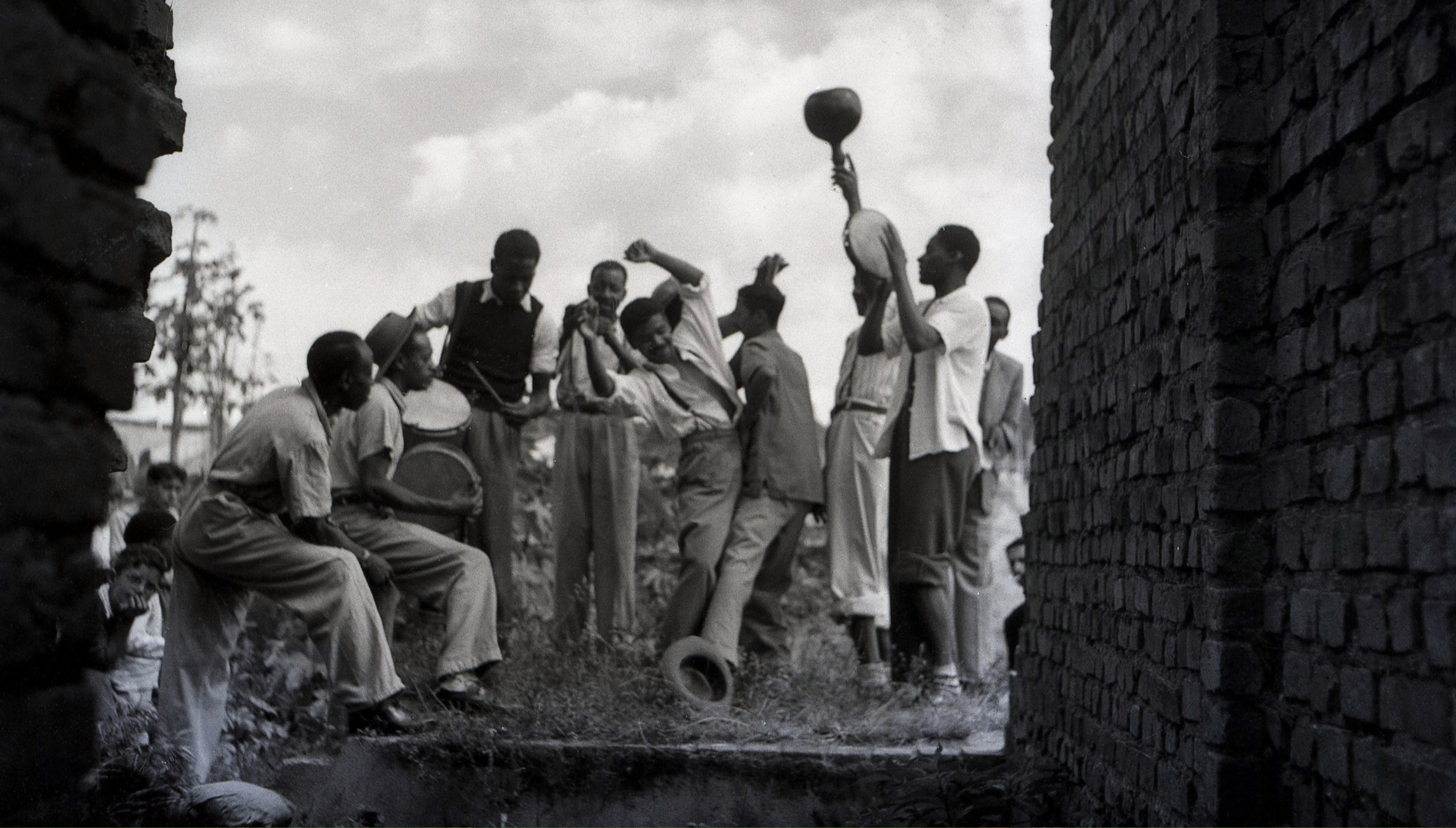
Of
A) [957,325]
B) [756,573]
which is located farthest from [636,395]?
[957,325]

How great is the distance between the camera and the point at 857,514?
24.1 feet

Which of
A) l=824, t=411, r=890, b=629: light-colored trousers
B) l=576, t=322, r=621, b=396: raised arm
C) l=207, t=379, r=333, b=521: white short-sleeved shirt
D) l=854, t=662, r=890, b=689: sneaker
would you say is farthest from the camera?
l=576, t=322, r=621, b=396: raised arm

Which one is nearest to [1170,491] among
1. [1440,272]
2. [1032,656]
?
[1440,272]

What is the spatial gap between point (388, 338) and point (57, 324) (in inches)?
160

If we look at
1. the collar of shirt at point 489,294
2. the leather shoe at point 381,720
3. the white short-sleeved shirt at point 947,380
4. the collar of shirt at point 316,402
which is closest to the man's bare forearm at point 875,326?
the white short-sleeved shirt at point 947,380

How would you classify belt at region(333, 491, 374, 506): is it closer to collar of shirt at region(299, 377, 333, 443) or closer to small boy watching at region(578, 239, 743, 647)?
collar of shirt at region(299, 377, 333, 443)

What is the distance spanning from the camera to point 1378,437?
245cm

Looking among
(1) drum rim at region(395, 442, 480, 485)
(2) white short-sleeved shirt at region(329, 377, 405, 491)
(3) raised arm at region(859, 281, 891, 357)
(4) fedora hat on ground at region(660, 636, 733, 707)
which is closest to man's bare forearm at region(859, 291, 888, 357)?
(3) raised arm at region(859, 281, 891, 357)

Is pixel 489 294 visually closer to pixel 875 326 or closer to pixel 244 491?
pixel 875 326

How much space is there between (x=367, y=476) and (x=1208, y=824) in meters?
4.23

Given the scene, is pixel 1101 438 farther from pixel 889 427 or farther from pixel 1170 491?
pixel 889 427

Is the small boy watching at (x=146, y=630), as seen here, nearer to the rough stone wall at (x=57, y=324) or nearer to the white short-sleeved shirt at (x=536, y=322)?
the white short-sleeved shirt at (x=536, y=322)

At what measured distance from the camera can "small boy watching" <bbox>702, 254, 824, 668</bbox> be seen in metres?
6.89

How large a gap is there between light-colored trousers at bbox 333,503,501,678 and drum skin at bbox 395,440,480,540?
1.92ft
